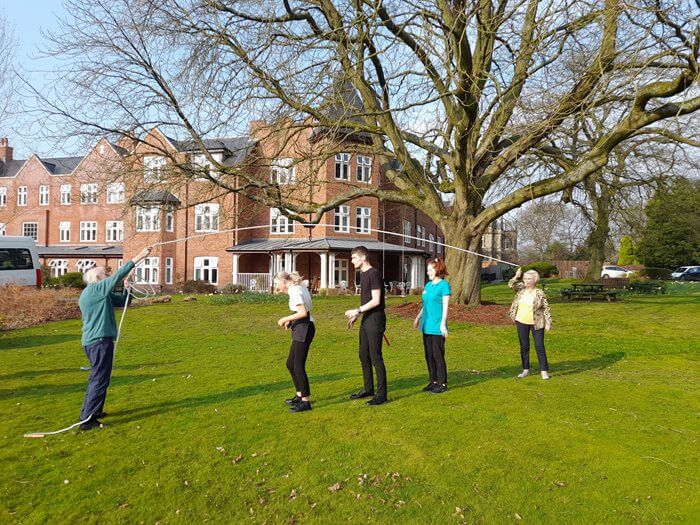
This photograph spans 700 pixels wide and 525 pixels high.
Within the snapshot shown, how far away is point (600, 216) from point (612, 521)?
65.8 ft

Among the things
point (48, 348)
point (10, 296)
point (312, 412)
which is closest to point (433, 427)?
point (312, 412)

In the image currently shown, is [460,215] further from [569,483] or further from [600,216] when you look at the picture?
[569,483]

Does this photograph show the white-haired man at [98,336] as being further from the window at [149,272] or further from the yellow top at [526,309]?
the window at [149,272]

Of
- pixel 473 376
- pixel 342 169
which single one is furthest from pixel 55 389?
pixel 342 169

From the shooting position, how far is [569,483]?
13.8 feet

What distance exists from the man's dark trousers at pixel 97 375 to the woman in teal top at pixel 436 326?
379cm

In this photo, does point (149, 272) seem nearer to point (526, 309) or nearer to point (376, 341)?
point (526, 309)

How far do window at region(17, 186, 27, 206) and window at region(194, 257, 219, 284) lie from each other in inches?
686

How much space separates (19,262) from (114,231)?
61.9 ft

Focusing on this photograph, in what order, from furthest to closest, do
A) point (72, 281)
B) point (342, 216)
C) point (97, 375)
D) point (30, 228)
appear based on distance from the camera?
1. point (30, 228)
2. point (342, 216)
3. point (72, 281)
4. point (97, 375)

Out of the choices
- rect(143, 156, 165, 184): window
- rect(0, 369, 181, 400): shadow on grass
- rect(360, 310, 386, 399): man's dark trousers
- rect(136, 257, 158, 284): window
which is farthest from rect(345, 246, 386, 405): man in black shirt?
rect(136, 257, 158, 284): window

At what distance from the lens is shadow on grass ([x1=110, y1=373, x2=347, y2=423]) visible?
19.8ft

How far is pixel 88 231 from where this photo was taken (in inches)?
1517

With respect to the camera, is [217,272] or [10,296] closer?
[10,296]
